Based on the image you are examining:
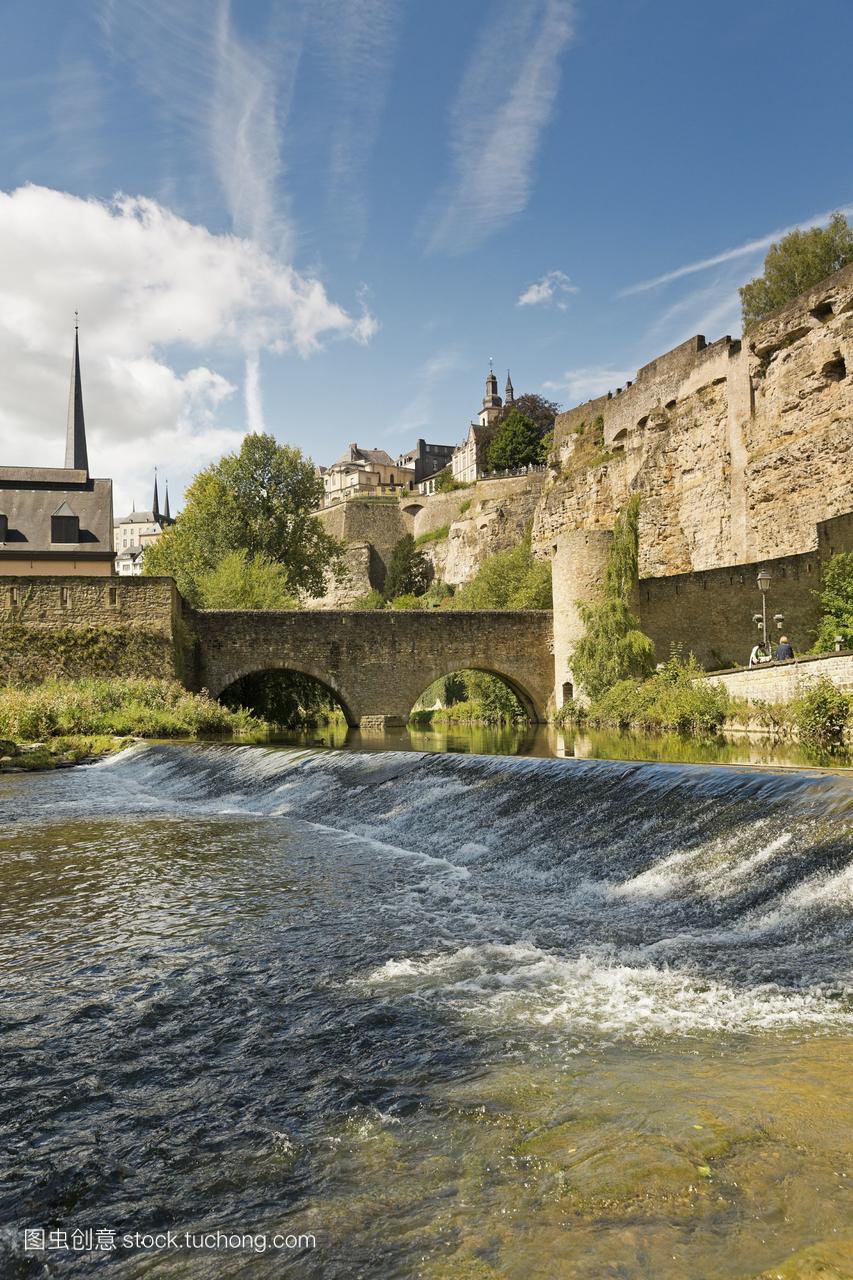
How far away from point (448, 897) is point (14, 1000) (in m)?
2.83

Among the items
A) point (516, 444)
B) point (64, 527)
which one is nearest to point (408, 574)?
point (516, 444)

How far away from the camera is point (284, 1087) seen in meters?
3.22

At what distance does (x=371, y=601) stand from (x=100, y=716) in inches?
1678

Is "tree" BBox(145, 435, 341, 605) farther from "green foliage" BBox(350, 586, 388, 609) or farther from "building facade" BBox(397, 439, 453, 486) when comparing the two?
"building facade" BBox(397, 439, 453, 486)

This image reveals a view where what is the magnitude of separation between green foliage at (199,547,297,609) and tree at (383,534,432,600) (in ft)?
97.2

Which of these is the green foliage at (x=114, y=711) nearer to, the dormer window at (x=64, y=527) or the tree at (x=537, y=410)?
the dormer window at (x=64, y=527)

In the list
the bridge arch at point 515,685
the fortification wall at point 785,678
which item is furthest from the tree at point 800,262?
the fortification wall at point 785,678

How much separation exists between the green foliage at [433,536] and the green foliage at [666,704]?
128 feet

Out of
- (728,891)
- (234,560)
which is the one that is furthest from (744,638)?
(728,891)

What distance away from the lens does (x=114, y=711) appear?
21969 mm

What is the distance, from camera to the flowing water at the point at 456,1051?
7.68 ft

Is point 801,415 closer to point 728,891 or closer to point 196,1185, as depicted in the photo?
point 728,891

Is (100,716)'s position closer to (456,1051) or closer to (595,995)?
(595,995)

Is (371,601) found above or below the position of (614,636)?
above
